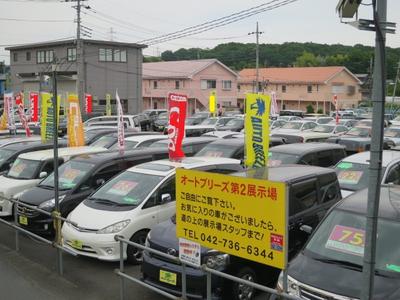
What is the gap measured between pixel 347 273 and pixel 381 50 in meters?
2.64

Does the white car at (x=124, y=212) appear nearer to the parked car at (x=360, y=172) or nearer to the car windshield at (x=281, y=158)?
the car windshield at (x=281, y=158)

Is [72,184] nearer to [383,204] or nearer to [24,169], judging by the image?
[24,169]

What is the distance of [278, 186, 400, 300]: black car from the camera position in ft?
15.1

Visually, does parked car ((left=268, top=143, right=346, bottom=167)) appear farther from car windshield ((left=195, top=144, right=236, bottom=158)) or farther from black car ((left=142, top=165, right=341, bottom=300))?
black car ((left=142, top=165, right=341, bottom=300))

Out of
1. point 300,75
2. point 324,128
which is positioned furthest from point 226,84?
point 324,128

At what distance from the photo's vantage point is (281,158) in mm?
11305

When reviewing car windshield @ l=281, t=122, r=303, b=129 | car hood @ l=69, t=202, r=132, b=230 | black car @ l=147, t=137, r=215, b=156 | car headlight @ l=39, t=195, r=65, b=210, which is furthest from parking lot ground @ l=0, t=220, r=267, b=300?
car windshield @ l=281, t=122, r=303, b=129

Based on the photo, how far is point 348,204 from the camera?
584 cm

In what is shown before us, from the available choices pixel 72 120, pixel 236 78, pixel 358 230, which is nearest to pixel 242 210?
pixel 358 230

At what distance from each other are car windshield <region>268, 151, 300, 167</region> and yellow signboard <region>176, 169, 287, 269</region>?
6.13 m

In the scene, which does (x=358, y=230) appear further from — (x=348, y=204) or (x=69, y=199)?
(x=69, y=199)

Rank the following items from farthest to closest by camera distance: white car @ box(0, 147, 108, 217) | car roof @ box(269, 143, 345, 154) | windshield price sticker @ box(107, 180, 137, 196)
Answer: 1. car roof @ box(269, 143, 345, 154)
2. white car @ box(0, 147, 108, 217)
3. windshield price sticker @ box(107, 180, 137, 196)

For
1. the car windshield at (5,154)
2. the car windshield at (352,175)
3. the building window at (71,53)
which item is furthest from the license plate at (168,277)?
the building window at (71,53)

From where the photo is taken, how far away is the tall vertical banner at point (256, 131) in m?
9.45
